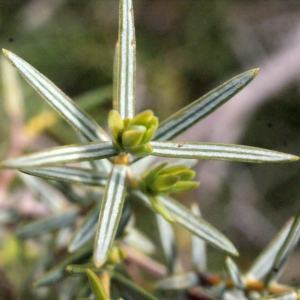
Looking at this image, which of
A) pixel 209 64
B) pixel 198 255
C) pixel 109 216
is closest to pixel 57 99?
pixel 109 216

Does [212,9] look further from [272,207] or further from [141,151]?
[141,151]

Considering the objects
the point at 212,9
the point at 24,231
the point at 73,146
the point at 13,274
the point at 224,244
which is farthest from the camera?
the point at 212,9

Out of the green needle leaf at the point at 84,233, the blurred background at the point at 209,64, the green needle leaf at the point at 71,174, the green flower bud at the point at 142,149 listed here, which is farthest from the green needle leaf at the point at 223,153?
the blurred background at the point at 209,64

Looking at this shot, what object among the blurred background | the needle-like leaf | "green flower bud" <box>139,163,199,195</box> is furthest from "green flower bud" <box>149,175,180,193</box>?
the blurred background

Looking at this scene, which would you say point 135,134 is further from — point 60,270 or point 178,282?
point 178,282

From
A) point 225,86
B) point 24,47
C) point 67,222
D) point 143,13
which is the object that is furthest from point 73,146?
point 143,13

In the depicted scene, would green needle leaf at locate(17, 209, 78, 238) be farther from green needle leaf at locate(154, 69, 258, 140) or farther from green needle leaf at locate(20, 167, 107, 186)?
green needle leaf at locate(154, 69, 258, 140)
